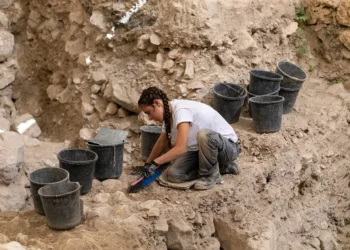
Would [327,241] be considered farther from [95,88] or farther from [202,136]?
[95,88]

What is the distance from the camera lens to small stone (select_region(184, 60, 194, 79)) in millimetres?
6145

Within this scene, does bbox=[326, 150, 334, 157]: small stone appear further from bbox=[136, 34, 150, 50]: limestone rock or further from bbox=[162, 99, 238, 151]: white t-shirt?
bbox=[136, 34, 150, 50]: limestone rock

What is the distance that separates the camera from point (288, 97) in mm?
6434

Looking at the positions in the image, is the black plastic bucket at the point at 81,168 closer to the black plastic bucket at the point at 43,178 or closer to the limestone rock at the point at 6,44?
the black plastic bucket at the point at 43,178

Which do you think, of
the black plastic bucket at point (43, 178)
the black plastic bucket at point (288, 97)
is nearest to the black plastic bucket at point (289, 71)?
the black plastic bucket at point (288, 97)

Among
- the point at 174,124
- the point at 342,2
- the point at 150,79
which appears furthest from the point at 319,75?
the point at 174,124

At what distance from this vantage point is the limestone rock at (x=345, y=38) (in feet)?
23.5

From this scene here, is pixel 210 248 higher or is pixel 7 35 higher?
pixel 7 35

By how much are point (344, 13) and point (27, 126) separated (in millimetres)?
4262

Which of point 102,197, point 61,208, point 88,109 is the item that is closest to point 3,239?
point 61,208

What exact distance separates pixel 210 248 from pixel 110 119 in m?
2.20

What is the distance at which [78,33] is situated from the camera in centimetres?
705

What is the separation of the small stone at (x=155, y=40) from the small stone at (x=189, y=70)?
1.34 feet

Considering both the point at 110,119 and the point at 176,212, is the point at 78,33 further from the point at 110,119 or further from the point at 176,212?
the point at 176,212
